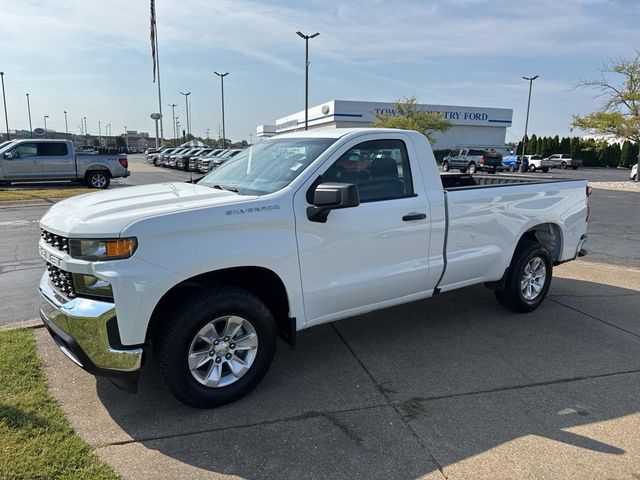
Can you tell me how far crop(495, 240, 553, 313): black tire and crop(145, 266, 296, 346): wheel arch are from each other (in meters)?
2.69

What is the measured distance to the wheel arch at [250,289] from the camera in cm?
325

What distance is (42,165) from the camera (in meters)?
18.8

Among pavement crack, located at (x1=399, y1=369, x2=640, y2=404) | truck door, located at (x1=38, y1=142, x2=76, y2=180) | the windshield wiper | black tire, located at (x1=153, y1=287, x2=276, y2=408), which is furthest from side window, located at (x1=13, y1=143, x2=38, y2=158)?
pavement crack, located at (x1=399, y1=369, x2=640, y2=404)

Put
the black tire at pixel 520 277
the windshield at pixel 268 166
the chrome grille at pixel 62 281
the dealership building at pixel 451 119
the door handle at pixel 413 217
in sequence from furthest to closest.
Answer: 1. the dealership building at pixel 451 119
2. the black tire at pixel 520 277
3. the door handle at pixel 413 217
4. the windshield at pixel 268 166
5. the chrome grille at pixel 62 281

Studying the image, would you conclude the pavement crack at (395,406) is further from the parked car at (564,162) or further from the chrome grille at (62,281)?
the parked car at (564,162)

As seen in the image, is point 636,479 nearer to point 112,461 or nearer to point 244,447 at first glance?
point 244,447

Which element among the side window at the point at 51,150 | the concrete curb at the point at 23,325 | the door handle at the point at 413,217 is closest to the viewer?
the door handle at the point at 413,217

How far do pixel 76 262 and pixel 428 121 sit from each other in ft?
143

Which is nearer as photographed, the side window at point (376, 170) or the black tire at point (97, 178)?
the side window at point (376, 170)

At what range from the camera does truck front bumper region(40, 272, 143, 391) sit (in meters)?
2.92

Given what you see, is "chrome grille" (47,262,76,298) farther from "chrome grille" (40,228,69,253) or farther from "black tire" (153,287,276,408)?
"black tire" (153,287,276,408)

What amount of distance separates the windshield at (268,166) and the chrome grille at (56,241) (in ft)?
4.08

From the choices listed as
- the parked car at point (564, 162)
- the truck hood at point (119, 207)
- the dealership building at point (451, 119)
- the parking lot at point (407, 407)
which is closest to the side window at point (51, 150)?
the parking lot at point (407, 407)

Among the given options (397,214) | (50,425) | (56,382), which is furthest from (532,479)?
(56,382)
